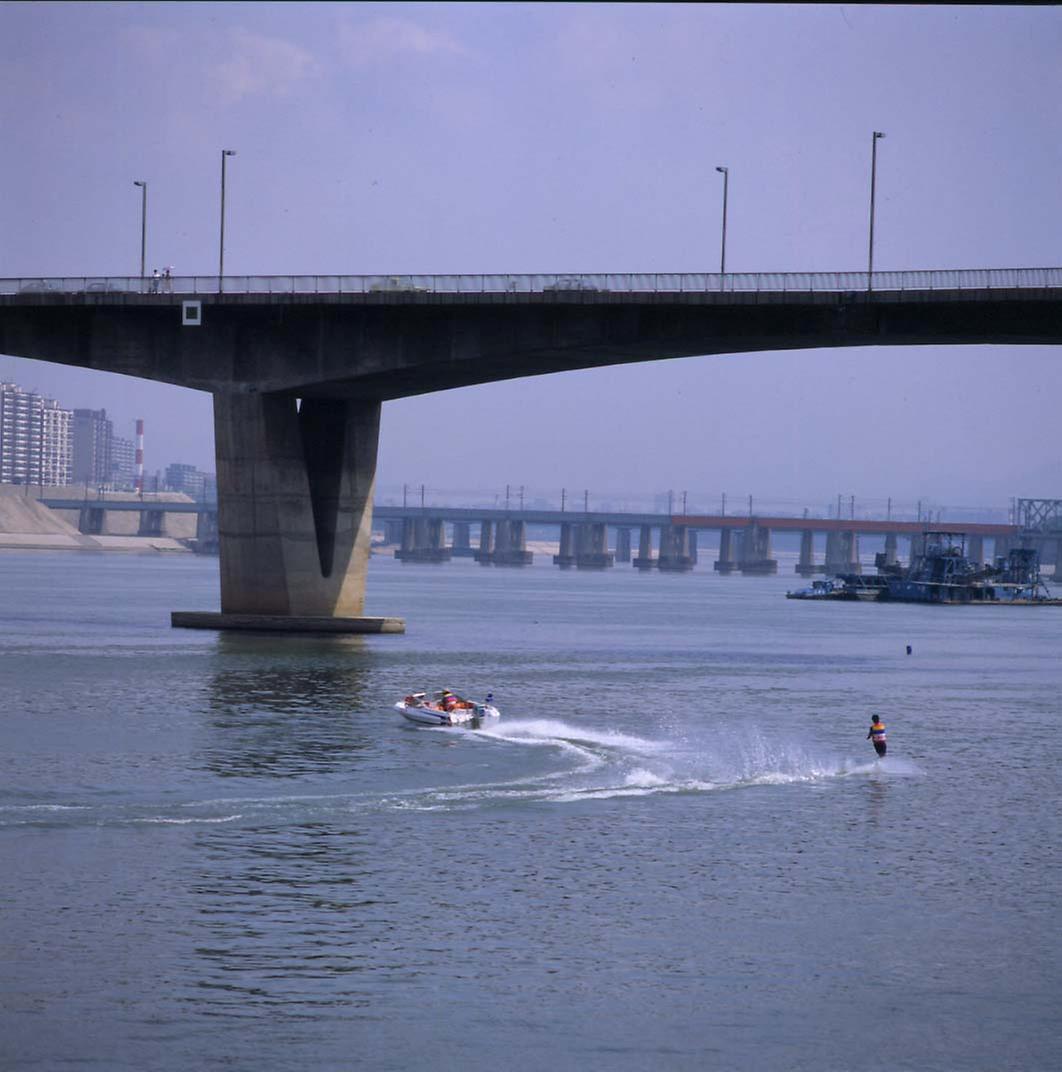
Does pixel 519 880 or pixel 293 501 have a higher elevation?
pixel 293 501

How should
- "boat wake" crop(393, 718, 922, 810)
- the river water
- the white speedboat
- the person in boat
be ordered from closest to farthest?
the river water, "boat wake" crop(393, 718, 922, 810), the person in boat, the white speedboat

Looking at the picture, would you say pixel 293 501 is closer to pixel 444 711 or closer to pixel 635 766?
pixel 444 711

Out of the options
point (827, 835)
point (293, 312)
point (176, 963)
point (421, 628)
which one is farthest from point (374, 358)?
point (176, 963)

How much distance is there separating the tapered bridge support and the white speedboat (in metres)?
29.8

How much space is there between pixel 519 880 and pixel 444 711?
26097 mm

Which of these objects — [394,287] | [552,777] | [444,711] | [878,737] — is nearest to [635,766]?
[552,777]

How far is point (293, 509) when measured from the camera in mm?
92750

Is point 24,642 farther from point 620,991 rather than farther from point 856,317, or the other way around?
point 620,991

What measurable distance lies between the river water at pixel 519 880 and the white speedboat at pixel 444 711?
100 centimetres

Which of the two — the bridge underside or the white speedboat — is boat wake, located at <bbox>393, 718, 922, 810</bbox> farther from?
the bridge underside

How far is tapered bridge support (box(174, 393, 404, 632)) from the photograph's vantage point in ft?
303

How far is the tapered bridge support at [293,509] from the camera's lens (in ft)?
303

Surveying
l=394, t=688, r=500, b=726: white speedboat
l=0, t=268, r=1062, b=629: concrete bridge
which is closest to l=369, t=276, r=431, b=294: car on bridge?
l=0, t=268, r=1062, b=629: concrete bridge

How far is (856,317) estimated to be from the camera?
84688 mm
